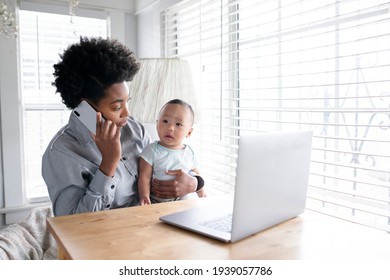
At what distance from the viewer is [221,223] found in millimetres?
958

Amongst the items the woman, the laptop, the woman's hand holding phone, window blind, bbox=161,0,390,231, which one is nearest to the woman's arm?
the woman

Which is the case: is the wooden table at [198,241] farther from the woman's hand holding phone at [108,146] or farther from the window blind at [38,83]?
the window blind at [38,83]

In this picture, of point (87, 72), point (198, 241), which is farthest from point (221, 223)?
point (87, 72)

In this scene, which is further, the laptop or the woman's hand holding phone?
the woman's hand holding phone

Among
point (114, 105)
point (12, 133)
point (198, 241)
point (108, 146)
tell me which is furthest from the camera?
point (12, 133)

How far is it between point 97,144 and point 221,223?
583 mm

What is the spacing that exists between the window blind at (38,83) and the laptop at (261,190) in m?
2.04

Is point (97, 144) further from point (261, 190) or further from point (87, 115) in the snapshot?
point (261, 190)

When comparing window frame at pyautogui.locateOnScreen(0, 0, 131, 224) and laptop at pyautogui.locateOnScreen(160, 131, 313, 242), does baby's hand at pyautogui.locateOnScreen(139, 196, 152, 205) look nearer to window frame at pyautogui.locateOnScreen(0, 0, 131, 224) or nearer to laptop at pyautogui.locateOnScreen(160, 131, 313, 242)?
laptop at pyautogui.locateOnScreen(160, 131, 313, 242)

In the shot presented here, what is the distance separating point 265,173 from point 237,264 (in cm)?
22

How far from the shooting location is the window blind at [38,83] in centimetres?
268

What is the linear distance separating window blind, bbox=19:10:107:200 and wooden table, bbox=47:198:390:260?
1895mm

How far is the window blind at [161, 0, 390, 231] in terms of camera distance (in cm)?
130

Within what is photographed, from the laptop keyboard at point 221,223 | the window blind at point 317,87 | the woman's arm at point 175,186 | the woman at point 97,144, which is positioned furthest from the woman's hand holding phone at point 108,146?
the window blind at point 317,87
